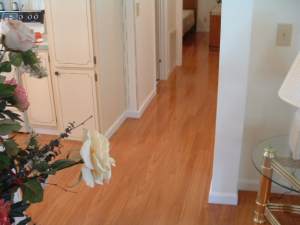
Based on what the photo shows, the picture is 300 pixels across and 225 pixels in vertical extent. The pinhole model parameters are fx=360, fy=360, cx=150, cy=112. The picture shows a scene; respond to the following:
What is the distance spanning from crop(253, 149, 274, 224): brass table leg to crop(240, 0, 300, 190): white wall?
42 centimetres

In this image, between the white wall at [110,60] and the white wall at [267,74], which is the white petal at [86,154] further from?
the white wall at [110,60]

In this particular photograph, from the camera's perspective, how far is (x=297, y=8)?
2139mm

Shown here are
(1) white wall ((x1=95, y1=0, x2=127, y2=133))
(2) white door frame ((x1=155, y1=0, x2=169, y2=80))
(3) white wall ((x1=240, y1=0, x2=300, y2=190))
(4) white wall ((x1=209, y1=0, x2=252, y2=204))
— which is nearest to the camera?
(4) white wall ((x1=209, y1=0, x2=252, y2=204))

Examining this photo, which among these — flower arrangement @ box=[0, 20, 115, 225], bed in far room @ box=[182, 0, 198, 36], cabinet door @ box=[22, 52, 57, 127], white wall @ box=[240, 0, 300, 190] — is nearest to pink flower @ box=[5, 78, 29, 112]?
flower arrangement @ box=[0, 20, 115, 225]

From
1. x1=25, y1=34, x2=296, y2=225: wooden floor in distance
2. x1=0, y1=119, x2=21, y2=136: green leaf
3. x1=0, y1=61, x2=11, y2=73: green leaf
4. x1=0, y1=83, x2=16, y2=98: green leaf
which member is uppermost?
x1=0, y1=61, x2=11, y2=73: green leaf

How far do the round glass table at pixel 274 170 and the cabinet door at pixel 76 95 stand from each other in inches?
60.9

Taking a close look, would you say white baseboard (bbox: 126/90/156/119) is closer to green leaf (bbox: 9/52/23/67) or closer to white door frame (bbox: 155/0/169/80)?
white door frame (bbox: 155/0/169/80)

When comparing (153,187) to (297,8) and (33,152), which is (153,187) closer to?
(297,8)

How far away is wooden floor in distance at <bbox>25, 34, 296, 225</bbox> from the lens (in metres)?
2.37

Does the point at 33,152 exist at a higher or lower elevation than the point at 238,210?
higher

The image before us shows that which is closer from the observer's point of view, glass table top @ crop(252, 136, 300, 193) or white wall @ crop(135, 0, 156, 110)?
glass table top @ crop(252, 136, 300, 193)

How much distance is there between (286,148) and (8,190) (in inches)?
66.9

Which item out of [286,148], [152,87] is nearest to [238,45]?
[286,148]

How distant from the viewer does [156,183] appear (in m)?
2.74
